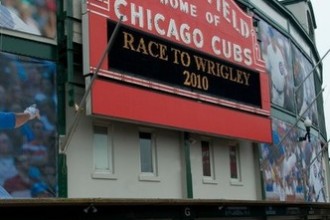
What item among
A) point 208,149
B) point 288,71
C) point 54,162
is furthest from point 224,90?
point 288,71

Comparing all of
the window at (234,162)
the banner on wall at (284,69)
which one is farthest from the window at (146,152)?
the banner on wall at (284,69)

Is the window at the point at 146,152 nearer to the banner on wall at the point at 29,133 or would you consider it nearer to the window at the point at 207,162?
the window at the point at 207,162

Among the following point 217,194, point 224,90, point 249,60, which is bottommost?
point 217,194

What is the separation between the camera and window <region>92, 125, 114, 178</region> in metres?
15.9

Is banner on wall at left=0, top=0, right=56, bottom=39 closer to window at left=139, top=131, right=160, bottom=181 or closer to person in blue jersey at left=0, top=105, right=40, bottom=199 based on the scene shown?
person in blue jersey at left=0, top=105, right=40, bottom=199

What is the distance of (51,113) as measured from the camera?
14578 millimetres

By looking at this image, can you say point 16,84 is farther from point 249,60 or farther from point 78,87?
point 249,60

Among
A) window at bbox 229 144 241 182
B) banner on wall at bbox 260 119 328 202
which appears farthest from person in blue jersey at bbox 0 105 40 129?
banner on wall at bbox 260 119 328 202

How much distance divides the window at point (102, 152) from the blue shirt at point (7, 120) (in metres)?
2.84

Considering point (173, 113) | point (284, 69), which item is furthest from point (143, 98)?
point (284, 69)

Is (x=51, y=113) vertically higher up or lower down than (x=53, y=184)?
higher up

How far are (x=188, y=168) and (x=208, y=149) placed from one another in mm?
2058

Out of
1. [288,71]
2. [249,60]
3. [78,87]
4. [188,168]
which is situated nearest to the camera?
[78,87]

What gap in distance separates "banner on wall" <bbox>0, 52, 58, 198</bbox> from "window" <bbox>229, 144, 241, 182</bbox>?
8.99 meters
